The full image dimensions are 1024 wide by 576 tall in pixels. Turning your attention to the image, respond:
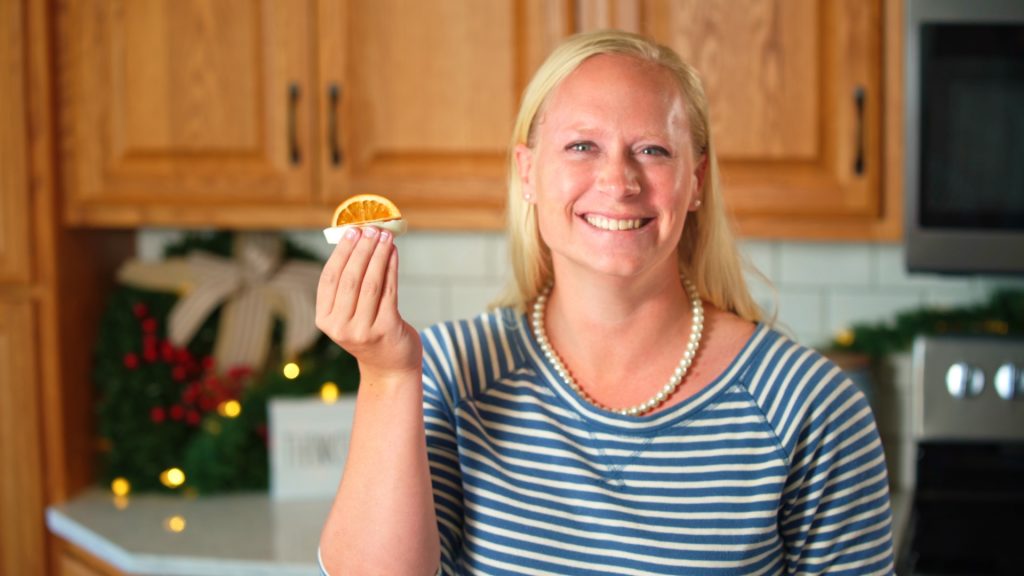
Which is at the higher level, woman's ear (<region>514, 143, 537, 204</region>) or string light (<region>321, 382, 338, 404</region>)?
woman's ear (<region>514, 143, 537, 204</region>)

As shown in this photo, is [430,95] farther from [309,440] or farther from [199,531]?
[199,531]

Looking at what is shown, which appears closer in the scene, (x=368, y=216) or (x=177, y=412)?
(x=368, y=216)

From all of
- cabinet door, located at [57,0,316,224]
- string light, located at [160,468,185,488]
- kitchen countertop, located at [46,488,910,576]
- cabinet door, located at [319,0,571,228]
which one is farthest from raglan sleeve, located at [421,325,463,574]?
string light, located at [160,468,185,488]

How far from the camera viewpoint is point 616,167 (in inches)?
44.2

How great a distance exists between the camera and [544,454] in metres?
1.16

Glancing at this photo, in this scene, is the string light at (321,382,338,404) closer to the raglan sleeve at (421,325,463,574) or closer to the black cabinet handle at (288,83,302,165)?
the black cabinet handle at (288,83,302,165)

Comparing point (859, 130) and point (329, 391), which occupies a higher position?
point (859, 130)

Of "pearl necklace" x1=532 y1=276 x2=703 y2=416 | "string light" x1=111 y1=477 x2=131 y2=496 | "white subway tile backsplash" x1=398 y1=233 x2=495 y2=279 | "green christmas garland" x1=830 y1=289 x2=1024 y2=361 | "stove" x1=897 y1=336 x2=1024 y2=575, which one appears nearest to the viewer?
"pearl necklace" x1=532 y1=276 x2=703 y2=416

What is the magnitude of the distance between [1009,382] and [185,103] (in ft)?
4.90

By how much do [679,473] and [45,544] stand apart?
1.48 metres

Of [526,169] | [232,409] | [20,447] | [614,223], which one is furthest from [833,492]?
[20,447]

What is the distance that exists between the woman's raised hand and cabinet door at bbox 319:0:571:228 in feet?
3.11

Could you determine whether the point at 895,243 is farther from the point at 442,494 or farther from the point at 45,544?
the point at 45,544

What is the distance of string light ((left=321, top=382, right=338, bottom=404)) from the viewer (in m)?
2.15
